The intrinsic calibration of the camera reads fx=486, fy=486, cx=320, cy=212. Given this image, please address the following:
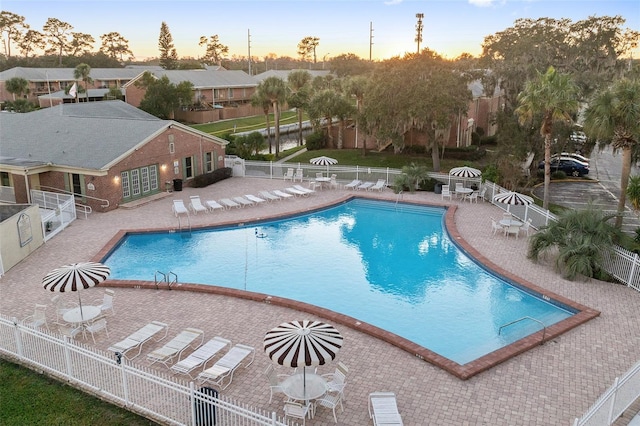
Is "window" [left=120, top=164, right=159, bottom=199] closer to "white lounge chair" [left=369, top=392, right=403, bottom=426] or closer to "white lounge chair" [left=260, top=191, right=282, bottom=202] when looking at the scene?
"white lounge chair" [left=260, top=191, right=282, bottom=202]

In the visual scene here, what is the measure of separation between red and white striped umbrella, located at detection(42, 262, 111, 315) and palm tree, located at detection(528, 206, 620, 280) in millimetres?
14737

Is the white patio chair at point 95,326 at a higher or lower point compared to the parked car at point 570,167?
lower

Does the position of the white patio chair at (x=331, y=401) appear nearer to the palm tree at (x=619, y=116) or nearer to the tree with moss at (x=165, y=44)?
the palm tree at (x=619, y=116)

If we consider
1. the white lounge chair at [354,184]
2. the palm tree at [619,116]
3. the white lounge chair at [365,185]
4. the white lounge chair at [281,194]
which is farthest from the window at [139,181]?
the palm tree at [619,116]

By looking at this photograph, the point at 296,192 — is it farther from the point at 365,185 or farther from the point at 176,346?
the point at 176,346

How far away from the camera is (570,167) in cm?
3441

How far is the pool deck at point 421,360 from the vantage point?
9820 millimetres

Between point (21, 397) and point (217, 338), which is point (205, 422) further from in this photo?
point (21, 397)

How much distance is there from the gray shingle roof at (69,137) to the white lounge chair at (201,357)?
15520 mm

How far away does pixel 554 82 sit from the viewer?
21266 millimetres

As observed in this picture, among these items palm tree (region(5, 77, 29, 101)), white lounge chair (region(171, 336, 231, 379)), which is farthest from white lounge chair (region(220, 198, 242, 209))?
palm tree (region(5, 77, 29, 101))

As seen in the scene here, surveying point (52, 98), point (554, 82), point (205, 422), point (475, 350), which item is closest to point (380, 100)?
point (554, 82)

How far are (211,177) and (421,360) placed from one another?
2189cm

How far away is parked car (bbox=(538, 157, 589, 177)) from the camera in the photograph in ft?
112
